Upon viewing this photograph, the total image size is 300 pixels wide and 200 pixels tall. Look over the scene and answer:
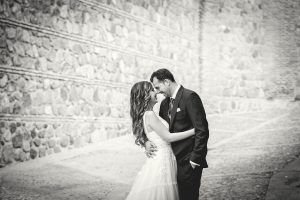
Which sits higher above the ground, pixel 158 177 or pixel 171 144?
pixel 171 144

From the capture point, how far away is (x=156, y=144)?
12.6ft

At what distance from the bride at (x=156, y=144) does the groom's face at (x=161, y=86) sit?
140mm

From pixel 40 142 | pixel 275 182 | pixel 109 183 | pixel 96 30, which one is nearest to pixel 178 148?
pixel 275 182

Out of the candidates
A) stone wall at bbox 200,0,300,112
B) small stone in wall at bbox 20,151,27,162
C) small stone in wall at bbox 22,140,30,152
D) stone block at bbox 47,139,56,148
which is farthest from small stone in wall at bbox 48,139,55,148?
stone wall at bbox 200,0,300,112

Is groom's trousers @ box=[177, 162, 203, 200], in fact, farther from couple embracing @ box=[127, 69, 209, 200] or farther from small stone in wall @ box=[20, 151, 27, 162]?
small stone in wall @ box=[20, 151, 27, 162]

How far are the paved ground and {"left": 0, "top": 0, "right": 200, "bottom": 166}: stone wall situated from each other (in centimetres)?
45

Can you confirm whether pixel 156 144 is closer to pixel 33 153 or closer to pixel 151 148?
pixel 151 148

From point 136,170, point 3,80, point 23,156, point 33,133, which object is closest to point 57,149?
point 33,133

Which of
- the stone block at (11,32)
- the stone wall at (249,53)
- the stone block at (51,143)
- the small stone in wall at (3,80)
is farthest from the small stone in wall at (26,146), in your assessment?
the stone wall at (249,53)

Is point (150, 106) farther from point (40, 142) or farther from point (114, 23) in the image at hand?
point (114, 23)

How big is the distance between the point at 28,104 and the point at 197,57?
711 centimetres

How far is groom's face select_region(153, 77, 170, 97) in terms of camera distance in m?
3.95

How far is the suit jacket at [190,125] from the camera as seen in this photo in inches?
139

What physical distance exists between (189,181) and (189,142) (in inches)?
14.5
